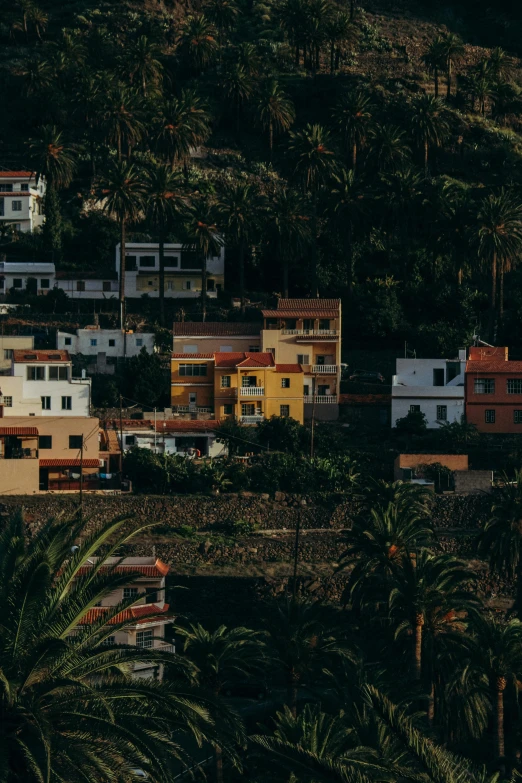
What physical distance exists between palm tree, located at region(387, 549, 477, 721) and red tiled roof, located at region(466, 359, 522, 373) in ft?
106

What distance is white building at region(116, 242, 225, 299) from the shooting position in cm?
12888

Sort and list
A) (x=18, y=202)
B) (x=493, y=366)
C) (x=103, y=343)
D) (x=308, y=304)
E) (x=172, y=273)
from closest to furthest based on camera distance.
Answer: (x=493, y=366) → (x=103, y=343) → (x=308, y=304) → (x=172, y=273) → (x=18, y=202)

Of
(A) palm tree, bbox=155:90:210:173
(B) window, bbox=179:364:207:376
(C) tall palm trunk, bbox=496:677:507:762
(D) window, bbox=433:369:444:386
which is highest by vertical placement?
(A) palm tree, bbox=155:90:210:173

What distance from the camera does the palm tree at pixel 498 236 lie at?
384 feet

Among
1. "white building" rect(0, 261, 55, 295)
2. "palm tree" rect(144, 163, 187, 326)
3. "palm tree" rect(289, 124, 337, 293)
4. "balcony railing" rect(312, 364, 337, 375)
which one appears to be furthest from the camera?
"white building" rect(0, 261, 55, 295)

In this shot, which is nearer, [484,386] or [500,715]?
[500,715]

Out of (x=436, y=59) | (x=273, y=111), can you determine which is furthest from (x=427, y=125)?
(x=436, y=59)

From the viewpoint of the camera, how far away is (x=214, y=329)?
381 ft

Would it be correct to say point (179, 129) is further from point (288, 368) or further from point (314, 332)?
point (288, 368)

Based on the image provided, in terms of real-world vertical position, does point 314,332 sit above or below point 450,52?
below

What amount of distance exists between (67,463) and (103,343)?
714 inches

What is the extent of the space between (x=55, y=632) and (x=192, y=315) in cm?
7668

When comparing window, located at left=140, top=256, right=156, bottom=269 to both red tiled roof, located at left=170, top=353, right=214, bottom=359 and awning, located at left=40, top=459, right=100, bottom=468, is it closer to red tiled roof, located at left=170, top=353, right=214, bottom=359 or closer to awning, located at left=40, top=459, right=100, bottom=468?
red tiled roof, located at left=170, top=353, right=214, bottom=359

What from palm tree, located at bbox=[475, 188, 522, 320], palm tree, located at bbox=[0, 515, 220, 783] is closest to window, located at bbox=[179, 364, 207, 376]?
palm tree, located at bbox=[475, 188, 522, 320]
